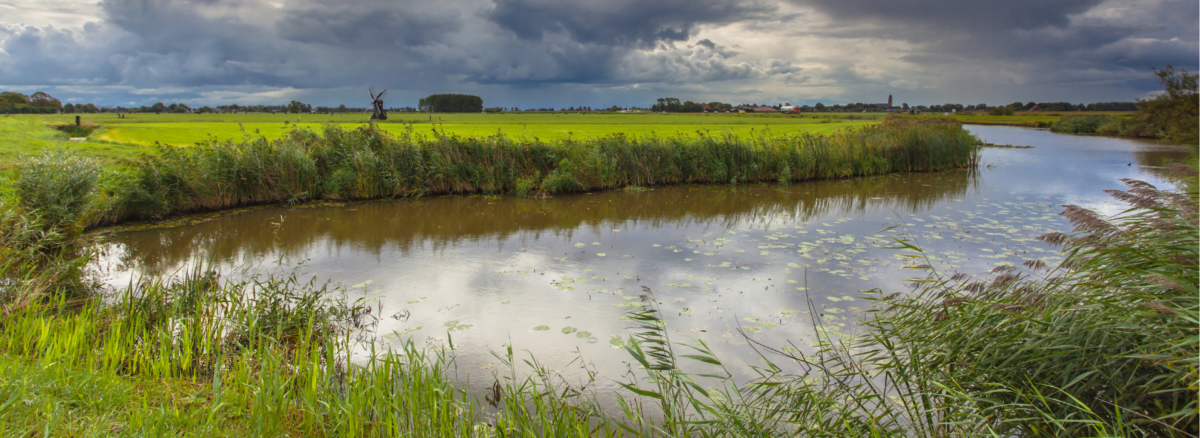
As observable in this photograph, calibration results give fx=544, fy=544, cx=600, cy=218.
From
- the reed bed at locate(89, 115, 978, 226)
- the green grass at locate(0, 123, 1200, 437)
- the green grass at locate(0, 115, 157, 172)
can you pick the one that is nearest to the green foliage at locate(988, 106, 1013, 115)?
the reed bed at locate(89, 115, 978, 226)

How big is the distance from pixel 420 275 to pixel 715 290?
4.26m

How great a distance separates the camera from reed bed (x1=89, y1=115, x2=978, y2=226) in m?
12.4

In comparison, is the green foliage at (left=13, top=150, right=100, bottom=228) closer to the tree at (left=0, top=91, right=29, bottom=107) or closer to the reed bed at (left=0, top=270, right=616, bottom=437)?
the reed bed at (left=0, top=270, right=616, bottom=437)

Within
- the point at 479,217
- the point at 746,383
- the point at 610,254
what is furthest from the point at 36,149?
the point at 746,383

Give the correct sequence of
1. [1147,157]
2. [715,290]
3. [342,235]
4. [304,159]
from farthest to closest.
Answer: [1147,157]
[304,159]
[342,235]
[715,290]

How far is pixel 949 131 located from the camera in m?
23.0

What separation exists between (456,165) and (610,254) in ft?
27.0

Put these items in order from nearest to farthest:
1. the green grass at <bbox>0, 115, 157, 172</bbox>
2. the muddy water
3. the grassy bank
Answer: the grassy bank < the muddy water < the green grass at <bbox>0, 115, 157, 172</bbox>

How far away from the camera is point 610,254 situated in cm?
919

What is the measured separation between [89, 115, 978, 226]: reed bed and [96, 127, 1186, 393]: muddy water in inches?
29.4

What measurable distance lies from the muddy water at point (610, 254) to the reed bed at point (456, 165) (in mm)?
747

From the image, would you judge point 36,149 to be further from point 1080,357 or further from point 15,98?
point 15,98

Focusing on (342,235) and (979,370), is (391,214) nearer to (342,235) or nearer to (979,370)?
(342,235)

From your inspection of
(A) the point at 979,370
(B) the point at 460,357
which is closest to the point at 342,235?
(B) the point at 460,357
